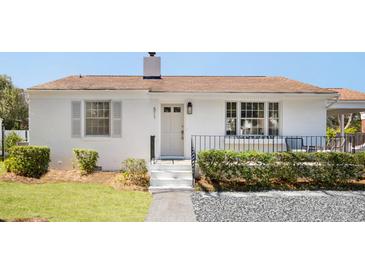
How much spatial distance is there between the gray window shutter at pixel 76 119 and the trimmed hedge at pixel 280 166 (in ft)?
18.0

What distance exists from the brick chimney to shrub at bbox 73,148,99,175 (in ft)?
19.7

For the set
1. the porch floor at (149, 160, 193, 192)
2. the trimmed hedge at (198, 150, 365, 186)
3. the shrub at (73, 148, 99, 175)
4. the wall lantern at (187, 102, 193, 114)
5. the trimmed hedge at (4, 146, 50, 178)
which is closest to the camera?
the porch floor at (149, 160, 193, 192)

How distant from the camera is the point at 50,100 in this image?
477 inches

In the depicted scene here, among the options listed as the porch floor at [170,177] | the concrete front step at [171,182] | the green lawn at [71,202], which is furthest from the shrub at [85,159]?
the concrete front step at [171,182]

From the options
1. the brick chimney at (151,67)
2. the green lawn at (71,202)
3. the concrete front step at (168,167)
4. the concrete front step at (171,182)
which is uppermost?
the brick chimney at (151,67)

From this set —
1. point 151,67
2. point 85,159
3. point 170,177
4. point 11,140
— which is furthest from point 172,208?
point 11,140

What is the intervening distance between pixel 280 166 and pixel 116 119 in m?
6.76

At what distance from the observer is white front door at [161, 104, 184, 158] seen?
13.1 meters

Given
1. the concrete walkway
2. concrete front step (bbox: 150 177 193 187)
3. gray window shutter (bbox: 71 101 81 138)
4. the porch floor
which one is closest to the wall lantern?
the porch floor

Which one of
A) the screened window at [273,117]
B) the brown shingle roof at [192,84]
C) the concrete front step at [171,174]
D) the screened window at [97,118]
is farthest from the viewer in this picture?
the screened window at [273,117]

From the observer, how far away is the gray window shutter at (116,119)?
39.5ft

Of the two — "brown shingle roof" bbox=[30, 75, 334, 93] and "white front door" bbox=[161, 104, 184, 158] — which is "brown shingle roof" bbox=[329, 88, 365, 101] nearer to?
"brown shingle roof" bbox=[30, 75, 334, 93]

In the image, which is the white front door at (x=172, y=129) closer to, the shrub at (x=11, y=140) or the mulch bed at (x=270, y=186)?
the mulch bed at (x=270, y=186)
